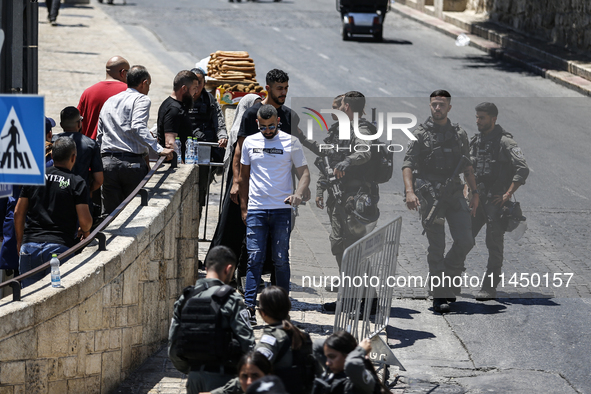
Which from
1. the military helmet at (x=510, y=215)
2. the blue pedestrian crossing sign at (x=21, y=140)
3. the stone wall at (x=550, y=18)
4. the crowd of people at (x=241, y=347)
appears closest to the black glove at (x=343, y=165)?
the military helmet at (x=510, y=215)

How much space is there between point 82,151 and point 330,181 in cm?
287

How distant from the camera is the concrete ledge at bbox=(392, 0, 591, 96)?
75.2 ft

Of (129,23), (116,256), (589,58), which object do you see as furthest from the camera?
(129,23)

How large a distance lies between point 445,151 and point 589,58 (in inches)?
666

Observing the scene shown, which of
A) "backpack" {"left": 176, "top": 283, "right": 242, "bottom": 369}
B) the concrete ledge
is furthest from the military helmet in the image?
the concrete ledge

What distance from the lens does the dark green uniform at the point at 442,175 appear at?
9352 millimetres

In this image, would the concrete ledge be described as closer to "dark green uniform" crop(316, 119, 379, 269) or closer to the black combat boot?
the black combat boot

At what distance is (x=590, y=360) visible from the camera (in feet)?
26.7

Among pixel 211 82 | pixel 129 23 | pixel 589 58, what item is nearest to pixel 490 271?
pixel 211 82

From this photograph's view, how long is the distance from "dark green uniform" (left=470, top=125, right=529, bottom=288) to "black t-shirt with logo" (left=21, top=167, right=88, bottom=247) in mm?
4486

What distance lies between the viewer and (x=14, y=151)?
5.41 m

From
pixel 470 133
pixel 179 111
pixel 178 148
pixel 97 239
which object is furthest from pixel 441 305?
pixel 470 133

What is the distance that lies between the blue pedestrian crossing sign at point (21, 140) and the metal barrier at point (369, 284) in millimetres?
2438

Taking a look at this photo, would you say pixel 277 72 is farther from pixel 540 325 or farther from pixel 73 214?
pixel 540 325
